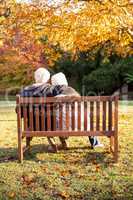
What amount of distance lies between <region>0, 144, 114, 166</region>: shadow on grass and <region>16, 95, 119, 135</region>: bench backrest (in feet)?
1.58

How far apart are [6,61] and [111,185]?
19600 mm

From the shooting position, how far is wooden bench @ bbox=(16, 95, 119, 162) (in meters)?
6.66

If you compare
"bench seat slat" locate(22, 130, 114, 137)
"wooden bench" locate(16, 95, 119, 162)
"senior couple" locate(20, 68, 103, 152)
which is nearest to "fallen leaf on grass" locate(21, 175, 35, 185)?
"wooden bench" locate(16, 95, 119, 162)

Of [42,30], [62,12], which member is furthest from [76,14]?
[42,30]

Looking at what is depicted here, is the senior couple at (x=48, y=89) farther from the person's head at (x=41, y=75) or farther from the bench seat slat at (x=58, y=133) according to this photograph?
Answer: the bench seat slat at (x=58, y=133)

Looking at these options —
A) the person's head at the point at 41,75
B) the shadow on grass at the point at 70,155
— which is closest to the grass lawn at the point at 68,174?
the shadow on grass at the point at 70,155

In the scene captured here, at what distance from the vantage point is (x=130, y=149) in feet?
24.8

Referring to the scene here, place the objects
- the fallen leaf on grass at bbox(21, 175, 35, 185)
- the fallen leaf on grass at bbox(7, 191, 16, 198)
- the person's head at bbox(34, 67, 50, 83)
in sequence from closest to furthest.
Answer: the fallen leaf on grass at bbox(7, 191, 16, 198) → the fallen leaf on grass at bbox(21, 175, 35, 185) → the person's head at bbox(34, 67, 50, 83)

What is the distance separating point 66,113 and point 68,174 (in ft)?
3.89

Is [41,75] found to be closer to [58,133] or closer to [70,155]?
[58,133]

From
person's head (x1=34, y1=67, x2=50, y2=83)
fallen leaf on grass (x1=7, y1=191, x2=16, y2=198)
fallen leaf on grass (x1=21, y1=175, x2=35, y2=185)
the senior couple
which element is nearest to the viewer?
fallen leaf on grass (x1=7, y1=191, x2=16, y2=198)

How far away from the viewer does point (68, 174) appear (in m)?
5.96

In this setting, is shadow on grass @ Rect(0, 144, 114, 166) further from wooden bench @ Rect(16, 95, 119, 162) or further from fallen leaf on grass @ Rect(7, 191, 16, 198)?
fallen leaf on grass @ Rect(7, 191, 16, 198)

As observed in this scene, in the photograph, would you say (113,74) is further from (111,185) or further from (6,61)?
(111,185)
